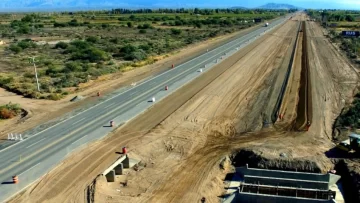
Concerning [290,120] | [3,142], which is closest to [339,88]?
[290,120]

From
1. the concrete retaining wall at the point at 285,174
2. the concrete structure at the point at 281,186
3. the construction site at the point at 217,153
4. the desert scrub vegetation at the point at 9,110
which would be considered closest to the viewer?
the concrete structure at the point at 281,186

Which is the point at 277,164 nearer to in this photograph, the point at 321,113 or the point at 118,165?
the point at 118,165

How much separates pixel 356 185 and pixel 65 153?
20013 millimetres

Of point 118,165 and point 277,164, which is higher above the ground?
point 277,164

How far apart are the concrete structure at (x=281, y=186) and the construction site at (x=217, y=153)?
0.20 feet

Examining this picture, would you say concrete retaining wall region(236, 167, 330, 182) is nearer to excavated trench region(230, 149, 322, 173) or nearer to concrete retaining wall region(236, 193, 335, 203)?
excavated trench region(230, 149, 322, 173)

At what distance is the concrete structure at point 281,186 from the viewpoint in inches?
892

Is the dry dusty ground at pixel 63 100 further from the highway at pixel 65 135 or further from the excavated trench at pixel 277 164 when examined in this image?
the excavated trench at pixel 277 164

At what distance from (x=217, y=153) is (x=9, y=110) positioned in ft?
78.5

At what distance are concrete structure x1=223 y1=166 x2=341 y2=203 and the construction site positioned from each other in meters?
0.06

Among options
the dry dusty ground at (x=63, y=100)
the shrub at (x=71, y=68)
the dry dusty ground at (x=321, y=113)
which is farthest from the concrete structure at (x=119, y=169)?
the shrub at (x=71, y=68)

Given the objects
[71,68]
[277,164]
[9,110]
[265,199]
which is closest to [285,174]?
[277,164]

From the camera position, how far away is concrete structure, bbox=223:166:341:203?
2266 centimetres

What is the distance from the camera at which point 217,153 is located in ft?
94.9
